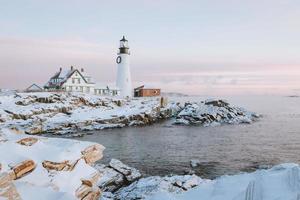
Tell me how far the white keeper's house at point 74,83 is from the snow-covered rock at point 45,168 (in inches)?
2747

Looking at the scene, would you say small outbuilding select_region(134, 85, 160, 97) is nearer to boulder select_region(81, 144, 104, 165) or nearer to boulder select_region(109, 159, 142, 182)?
boulder select_region(109, 159, 142, 182)

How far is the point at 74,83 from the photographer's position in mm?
89250

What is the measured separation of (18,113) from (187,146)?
34442mm

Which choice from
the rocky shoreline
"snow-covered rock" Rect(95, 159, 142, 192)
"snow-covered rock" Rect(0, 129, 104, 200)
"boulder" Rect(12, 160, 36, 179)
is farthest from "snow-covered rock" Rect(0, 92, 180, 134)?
"boulder" Rect(12, 160, 36, 179)

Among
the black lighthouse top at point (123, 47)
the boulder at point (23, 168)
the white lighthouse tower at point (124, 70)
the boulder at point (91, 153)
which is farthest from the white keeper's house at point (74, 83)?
the boulder at point (23, 168)

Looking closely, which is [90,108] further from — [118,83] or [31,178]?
[31,178]

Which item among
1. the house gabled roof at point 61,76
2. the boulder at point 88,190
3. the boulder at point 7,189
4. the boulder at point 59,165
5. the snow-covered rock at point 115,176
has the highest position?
the house gabled roof at point 61,76

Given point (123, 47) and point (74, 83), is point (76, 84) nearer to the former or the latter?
point (74, 83)

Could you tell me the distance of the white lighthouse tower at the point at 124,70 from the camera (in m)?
91.6

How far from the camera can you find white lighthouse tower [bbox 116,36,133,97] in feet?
300

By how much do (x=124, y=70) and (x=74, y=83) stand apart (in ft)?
44.9

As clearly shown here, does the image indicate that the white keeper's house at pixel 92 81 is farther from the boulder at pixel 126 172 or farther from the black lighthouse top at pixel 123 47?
the boulder at pixel 126 172

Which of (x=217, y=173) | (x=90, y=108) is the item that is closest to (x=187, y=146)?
(x=217, y=173)

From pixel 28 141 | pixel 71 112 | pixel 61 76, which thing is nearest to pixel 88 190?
pixel 28 141
